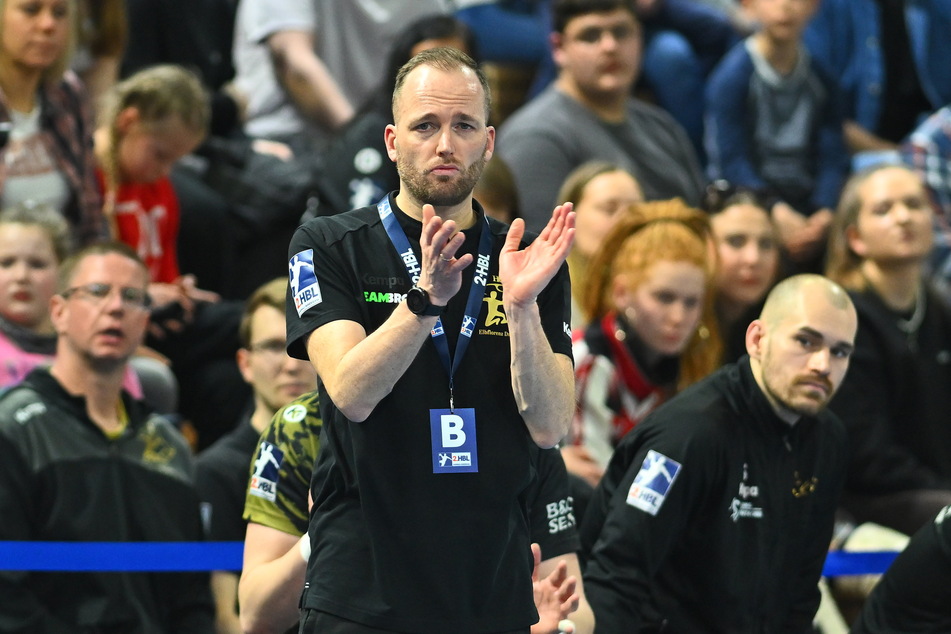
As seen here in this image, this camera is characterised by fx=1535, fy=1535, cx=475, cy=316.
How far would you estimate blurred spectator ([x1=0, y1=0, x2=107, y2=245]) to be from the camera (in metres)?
6.63

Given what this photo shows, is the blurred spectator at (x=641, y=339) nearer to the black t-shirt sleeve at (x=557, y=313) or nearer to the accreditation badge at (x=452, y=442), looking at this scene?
the black t-shirt sleeve at (x=557, y=313)

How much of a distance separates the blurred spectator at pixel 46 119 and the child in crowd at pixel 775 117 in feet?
11.7

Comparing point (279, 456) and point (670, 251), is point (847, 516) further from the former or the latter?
point (279, 456)

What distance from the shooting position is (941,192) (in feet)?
28.7

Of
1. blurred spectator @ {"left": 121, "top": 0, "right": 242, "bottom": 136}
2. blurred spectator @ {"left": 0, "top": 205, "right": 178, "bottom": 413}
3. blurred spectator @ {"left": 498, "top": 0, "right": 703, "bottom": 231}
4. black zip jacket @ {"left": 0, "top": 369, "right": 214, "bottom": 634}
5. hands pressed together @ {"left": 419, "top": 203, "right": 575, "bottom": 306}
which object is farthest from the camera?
blurred spectator @ {"left": 121, "top": 0, "right": 242, "bottom": 136}

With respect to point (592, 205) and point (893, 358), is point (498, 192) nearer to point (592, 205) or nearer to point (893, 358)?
point (592, 205)

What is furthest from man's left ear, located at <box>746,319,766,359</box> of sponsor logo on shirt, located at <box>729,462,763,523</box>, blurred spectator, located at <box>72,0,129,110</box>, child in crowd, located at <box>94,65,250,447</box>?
blurred spectator, located at <box>72,0,129,110</box>

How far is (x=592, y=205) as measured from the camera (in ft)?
23.2

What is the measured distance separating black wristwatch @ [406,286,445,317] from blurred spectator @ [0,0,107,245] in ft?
12.7

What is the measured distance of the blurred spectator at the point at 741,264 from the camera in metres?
7.49

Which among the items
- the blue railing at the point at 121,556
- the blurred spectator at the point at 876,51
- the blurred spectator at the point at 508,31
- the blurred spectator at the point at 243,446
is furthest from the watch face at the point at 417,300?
the blurred spectator at the point at 876,51

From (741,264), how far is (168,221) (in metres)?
2.77

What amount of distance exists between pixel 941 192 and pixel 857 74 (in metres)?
1.39

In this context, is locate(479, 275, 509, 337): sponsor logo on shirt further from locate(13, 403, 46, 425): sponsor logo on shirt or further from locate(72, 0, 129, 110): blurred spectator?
locate(72, 0, 129, 110): blurred spectator
